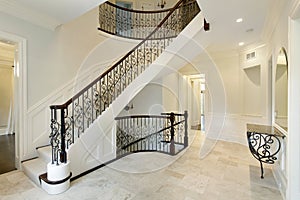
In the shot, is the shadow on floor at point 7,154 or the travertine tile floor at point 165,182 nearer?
the travertine tile floor at point 165,182

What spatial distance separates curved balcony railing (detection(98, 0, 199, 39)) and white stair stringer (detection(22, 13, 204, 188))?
1101 mm

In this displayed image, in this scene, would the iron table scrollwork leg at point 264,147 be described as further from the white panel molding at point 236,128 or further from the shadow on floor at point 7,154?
the shadow on floor at point 7,154

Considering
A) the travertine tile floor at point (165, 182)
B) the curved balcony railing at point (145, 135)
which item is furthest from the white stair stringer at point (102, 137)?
the curved balcony railing at point (145, 135)

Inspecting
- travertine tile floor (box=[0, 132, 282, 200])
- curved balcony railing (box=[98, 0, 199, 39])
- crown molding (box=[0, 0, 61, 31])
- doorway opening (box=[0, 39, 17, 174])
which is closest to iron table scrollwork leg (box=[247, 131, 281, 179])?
travertine tile floor (box=[0, 132, 282, 200])

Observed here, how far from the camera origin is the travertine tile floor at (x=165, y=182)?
97.0 inches

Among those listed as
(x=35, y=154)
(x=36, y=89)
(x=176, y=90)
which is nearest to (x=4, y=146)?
(x=35, y=154)

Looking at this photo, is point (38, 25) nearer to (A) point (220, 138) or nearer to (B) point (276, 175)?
(B) point (276, 175)

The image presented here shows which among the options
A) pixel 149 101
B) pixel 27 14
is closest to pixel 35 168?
pixel 27 14

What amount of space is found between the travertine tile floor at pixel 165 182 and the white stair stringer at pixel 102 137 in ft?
0.62

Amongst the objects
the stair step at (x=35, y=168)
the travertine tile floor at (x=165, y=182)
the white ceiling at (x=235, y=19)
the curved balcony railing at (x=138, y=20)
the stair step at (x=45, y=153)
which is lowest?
the travertine tile floor at (x=165, y=182)

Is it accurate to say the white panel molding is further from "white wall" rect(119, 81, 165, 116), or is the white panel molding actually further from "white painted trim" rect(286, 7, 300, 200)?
"white painted trim" rect(286, 7, 300, 200)

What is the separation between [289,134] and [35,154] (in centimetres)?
410

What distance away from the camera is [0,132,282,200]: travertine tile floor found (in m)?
2.46

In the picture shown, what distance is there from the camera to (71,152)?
2916 millimetres
